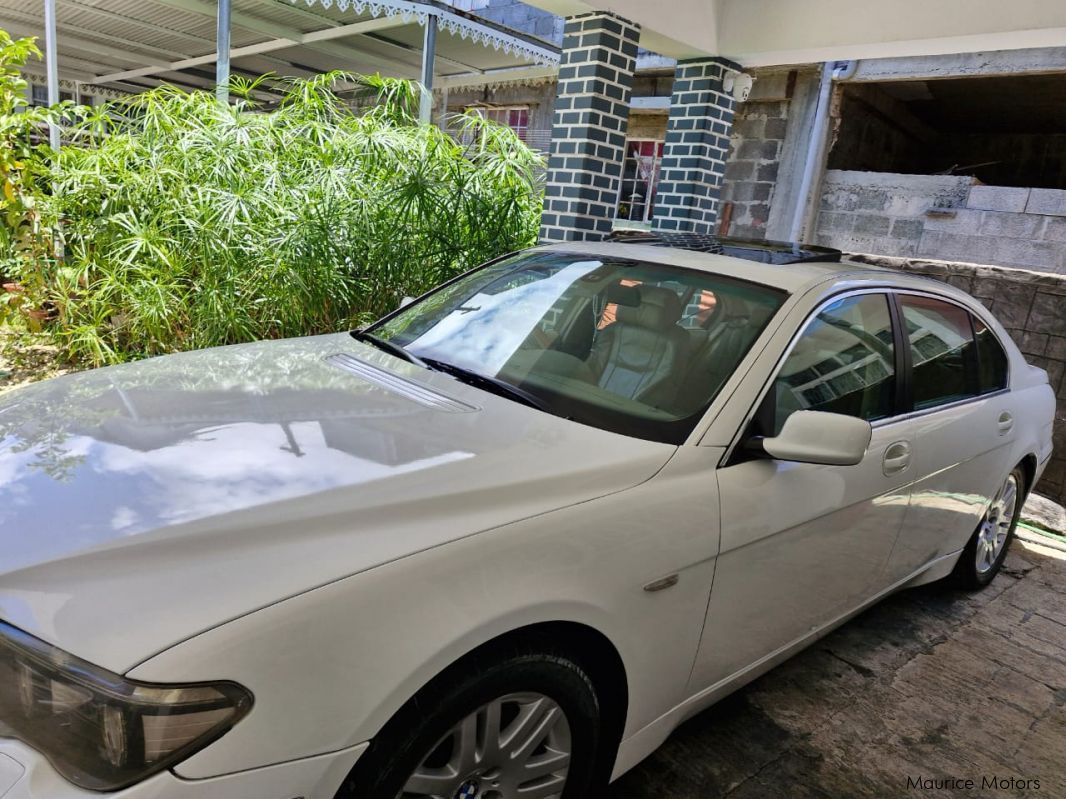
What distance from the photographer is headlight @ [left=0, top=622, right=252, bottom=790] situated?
1228mm

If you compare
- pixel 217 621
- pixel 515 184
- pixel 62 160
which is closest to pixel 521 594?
pixel 217 621

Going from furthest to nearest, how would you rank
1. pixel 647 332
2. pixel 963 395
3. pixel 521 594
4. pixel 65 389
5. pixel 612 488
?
pixel 963 395 → pixel 647 332 → pixel 65 389 → pixel 612 488 → pixel 521 594

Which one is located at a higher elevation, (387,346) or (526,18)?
(526,18)

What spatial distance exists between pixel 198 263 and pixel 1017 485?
5.02 meters

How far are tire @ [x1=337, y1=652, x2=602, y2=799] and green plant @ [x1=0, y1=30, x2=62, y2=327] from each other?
526 centimetres

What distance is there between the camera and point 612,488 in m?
Answer: 1.87

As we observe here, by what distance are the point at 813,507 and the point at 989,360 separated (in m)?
1.69

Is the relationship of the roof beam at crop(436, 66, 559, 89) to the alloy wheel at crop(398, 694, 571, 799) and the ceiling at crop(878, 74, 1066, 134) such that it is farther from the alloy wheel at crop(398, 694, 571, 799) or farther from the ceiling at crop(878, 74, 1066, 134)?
the alloy wheel at crop(398, 694, 571, 799)

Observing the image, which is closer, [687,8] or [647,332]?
[647,332]

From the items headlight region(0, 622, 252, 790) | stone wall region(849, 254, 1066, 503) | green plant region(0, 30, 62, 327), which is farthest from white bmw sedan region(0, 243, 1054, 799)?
green plant region(0, 30, 62, 327)

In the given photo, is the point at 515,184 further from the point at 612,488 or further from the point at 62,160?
the point at 612,488

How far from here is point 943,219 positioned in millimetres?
8148

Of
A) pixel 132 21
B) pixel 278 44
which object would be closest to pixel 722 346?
pixel 278 44

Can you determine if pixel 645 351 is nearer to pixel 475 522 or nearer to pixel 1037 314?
pixel 475 522
